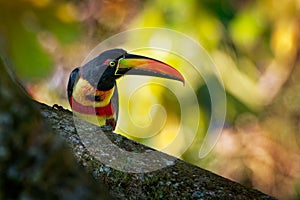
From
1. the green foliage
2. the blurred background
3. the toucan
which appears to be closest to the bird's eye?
the toucan

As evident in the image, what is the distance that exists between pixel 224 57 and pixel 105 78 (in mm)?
360

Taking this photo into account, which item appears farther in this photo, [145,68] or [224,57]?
[224,57]

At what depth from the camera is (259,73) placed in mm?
2547

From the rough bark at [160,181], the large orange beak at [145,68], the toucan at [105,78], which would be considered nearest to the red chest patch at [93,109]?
the toucan at [105,78]

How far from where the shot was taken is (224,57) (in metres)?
2.04

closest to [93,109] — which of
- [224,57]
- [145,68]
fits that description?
[145,68]

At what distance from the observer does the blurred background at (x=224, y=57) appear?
4.08 feet

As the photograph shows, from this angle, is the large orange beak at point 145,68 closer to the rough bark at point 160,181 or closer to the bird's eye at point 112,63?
the bird's eye at point 112,63

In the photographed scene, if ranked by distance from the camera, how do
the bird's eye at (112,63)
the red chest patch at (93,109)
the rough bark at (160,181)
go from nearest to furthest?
the rough bark at (160,181), the red chest patch at (93,109), the bird's eye at (112,63)

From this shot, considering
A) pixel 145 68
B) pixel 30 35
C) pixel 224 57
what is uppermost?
pixel 30 35

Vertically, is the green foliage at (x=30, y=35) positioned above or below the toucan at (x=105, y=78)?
above

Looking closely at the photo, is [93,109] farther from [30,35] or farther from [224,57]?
[30,35]

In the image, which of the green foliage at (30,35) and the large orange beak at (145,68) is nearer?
the green foliage at (30,35)

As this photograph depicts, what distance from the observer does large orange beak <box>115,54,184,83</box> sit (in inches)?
71.4
